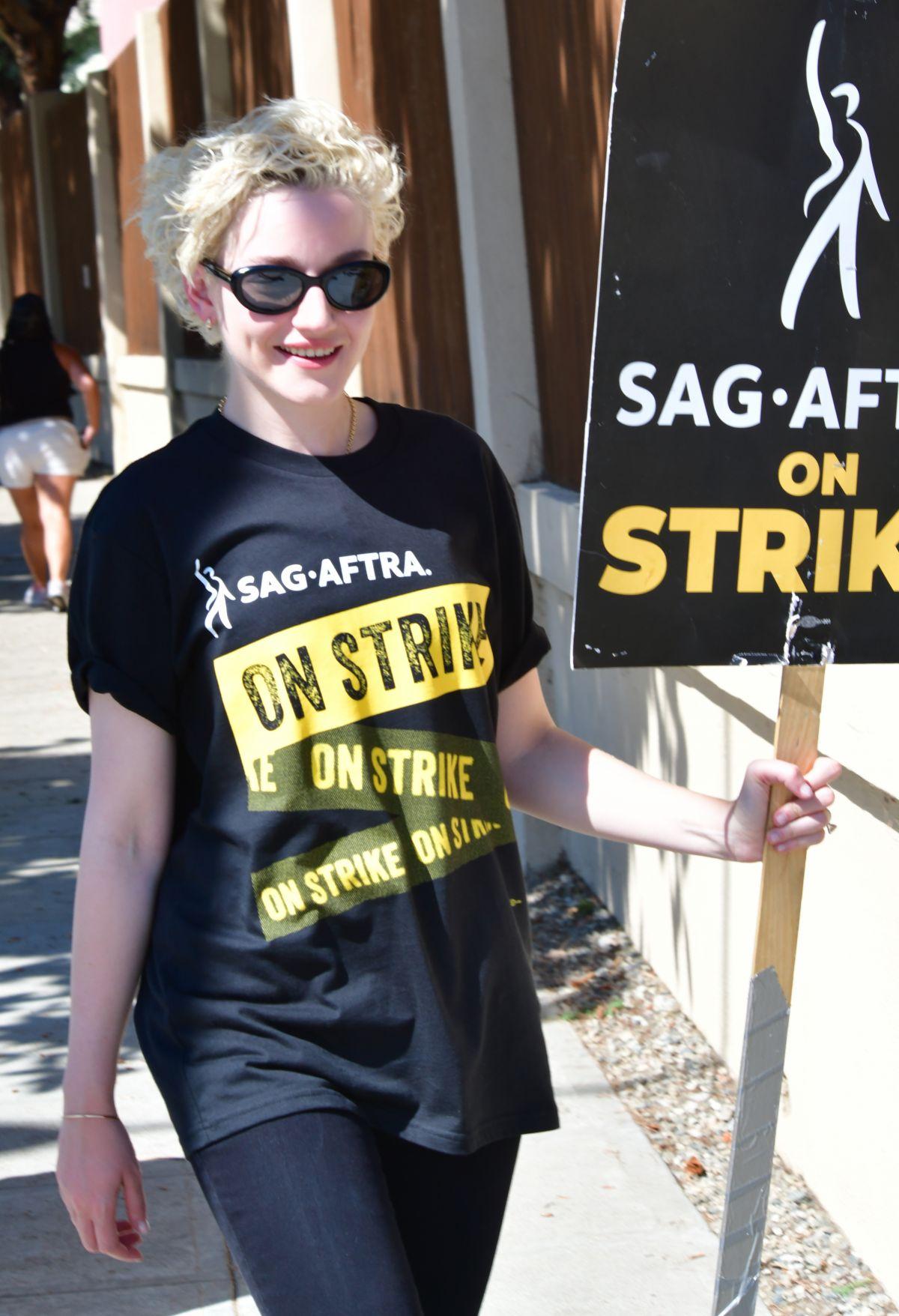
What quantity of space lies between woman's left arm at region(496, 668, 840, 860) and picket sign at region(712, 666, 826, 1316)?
0.08 ft

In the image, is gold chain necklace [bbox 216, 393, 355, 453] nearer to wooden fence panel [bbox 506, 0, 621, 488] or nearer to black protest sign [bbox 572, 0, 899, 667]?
black protest sign [bbox 572, 0, 899, 667]

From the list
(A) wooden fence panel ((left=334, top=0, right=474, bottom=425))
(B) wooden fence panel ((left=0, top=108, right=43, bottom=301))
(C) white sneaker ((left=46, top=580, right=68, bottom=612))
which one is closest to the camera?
(A) wooden fence panel ((left=334, top=0, right=474, bottom=425))

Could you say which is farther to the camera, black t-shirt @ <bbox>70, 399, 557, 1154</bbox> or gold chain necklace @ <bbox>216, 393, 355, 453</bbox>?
gold chain necklace @ <bbox>216, 393, 355, 453</bbox>

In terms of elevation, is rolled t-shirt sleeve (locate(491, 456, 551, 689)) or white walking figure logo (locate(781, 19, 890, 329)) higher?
white walking figure logo (locate(781, 19, 890, 329))

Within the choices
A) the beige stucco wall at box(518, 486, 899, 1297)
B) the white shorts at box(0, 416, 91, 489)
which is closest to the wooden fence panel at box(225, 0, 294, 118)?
the white shorts at box(0, 416, 91, 489)

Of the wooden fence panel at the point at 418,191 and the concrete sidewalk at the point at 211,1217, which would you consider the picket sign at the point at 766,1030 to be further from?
the wooden fence panel at the point at 418,191

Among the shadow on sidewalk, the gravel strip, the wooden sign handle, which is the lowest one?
the gravel strip

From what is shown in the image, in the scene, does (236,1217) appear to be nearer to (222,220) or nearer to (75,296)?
(222,220)

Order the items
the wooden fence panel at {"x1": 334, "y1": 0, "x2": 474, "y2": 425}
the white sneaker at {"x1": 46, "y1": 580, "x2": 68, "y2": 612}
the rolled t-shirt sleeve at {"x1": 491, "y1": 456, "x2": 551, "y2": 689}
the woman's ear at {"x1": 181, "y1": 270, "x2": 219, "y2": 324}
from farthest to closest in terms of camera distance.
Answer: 1. the white sneaker at {"x1": 46, "y1": 580, "x2": 68, "y2": 612}
2. the wooden fence panel at {"x1": 334, "y1": 0, "x2": 474, "y2": 425}
3. the rolled t-shirt sleeve at {"x1": 491, "y1": 456, "x2": 551, "y2": 689}
4. the woman's ear at {"x1": 181, "y1": 270, "x2": 219, "y2": 324}

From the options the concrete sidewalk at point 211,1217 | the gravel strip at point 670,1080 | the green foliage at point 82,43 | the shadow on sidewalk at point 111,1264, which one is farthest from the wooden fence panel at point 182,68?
the green foliage at point 82,43

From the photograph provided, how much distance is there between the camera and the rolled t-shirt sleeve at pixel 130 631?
2.09 m

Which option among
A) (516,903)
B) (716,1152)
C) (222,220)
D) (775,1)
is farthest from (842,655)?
(716,1152)

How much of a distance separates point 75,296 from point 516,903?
20.3 meters

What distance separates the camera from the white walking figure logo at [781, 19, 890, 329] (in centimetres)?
198
